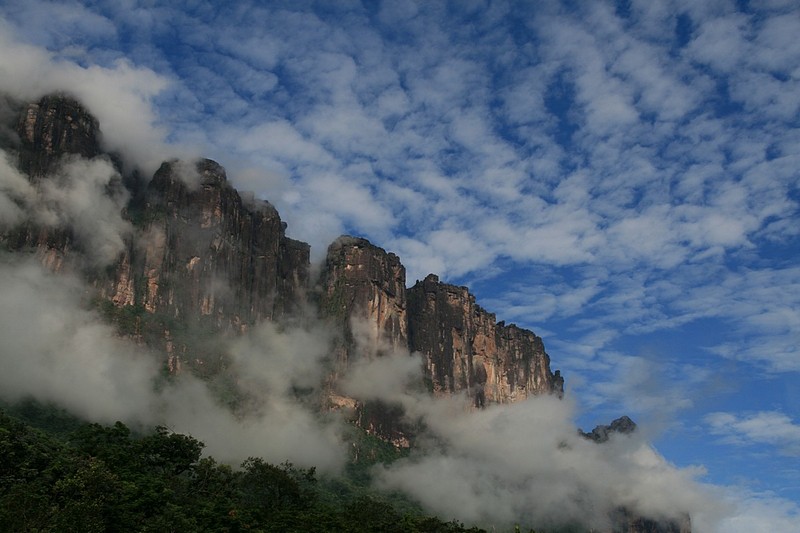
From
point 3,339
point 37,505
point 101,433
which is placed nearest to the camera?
point 37,505

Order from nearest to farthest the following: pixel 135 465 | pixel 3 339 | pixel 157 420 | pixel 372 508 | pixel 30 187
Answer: pixel 135 465, pixel 372 508, pixel 3 339, pixel 157 420, pixel 30 187

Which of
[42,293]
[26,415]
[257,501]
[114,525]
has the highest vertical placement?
[42,293]

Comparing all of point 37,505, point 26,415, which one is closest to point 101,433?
point 37,505

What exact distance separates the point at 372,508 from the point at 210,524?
132 ft

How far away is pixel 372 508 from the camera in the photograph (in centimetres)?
10950

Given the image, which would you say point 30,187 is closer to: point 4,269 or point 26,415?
point 4,269

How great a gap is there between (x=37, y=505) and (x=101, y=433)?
1404 inches

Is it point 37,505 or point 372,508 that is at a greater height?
point 372,508

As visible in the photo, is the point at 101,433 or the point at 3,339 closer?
the point at 101,433

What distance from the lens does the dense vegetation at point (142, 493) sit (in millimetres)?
57031

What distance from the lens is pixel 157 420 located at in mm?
185875

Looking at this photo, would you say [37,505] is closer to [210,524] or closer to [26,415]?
[210,524]

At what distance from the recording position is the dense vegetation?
57.0 m

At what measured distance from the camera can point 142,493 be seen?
236 ft
